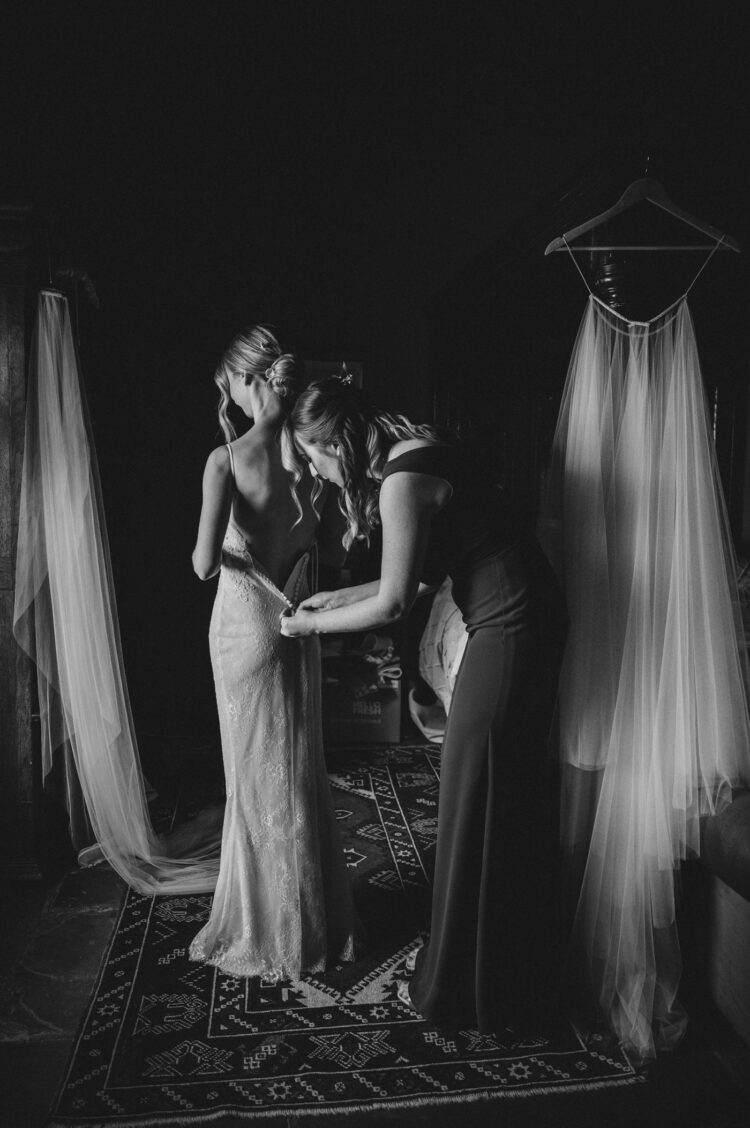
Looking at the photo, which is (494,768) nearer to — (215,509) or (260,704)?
(260,704)

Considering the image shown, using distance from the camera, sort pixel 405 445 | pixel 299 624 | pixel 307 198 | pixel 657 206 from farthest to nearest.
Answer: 1. pixel 307 198
2. pixel 657 206
3. pixel 299 624
4. pixel 405 445

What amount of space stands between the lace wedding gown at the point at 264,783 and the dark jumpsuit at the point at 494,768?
45cm

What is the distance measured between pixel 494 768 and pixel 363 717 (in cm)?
257

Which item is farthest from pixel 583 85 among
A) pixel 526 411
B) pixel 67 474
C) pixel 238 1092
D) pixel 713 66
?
pixel 238 1092

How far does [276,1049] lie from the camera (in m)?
2.17

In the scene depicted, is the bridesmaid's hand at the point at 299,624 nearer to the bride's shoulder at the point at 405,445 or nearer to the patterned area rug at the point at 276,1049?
the bride's shoulder at the point at 405,445

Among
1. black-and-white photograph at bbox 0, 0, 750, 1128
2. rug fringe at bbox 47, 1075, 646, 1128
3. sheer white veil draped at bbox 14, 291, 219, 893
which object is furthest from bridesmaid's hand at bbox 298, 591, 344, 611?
rug fringe at bbox 47, 1075, 646, 1128

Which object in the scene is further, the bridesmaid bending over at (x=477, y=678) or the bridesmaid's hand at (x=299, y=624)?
the bridesmaid's hand at (x=299, y=624)

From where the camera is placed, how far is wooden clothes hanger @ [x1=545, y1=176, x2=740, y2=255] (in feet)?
7.77

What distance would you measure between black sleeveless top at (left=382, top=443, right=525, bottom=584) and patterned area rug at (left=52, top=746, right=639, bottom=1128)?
4.04ft

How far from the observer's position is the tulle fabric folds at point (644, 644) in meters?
2.30

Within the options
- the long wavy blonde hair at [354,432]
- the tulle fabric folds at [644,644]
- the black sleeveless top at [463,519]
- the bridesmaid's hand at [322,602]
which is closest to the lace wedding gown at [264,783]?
the bridesmaid's hand at [322,602]

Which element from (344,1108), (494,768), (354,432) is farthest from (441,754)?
(354,432)

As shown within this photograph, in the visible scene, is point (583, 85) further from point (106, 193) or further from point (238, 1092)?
point (238, 1092)
